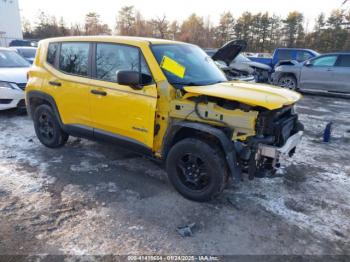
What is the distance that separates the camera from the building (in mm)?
40688

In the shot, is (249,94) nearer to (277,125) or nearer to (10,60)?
(277,125)

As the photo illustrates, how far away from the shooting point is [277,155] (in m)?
3.31

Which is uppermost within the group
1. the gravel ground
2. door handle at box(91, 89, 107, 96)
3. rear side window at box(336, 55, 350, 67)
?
rear side window at box(336, 55, 350, 67)

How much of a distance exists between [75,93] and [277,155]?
299 cm

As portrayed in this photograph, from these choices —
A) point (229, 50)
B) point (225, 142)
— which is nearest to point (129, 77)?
point (225, 142)

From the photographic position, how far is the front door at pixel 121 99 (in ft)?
12.5

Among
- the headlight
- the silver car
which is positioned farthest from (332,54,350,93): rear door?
the headlight

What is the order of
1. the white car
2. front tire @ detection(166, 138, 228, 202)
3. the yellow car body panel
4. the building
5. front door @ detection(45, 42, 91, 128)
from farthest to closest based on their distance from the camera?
the building < the white car < front door @ detection(45, 42, 91, 128) < the yellow car body panel < front tire @ detection(166, 138, 228, 202)

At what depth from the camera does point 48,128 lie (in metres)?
5.32

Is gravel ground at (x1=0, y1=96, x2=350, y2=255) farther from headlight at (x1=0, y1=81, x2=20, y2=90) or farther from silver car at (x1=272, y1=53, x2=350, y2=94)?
silver car at (x1=272, y1=53, x2=350, y2=94)

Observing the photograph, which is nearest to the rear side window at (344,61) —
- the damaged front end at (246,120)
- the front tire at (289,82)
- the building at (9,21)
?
the front tire at (289,82)

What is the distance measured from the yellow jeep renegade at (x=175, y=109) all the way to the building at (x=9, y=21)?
137ft

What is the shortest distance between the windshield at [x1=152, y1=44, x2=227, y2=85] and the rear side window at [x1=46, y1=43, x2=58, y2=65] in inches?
75.7

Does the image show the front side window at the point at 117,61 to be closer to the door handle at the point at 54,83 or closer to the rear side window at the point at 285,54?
the door handle at the point at 54,83
